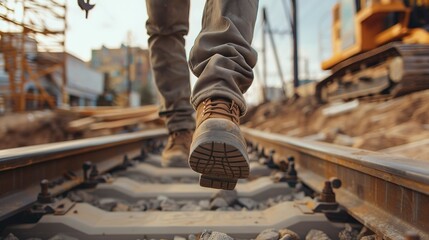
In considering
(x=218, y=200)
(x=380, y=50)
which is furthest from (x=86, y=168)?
(x=380, y=50)

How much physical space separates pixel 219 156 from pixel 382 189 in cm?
53

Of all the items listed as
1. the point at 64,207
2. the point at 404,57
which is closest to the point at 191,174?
the point at 64,207

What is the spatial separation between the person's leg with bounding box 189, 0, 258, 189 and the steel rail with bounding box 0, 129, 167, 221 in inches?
27.0

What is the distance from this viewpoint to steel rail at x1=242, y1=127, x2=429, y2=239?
97cm

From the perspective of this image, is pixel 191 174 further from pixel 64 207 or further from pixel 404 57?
pixel 404 57

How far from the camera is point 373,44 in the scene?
7102mm

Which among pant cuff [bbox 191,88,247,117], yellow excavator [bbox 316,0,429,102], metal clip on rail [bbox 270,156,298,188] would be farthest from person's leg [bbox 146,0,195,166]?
yellow excavator [bbox 316,0,429,102]

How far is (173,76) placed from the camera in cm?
240

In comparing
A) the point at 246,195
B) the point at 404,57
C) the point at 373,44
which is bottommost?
the point at 246,195

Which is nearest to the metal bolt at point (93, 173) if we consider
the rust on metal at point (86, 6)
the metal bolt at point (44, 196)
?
the metal bolt at point (44, 196)

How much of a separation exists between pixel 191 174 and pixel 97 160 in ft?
2.02

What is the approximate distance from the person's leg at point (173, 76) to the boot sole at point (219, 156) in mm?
1078

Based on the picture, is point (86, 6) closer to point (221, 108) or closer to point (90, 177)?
point (221, 108)

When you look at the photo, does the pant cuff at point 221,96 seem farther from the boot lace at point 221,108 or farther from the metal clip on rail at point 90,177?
the metal clip on rail at point 90,177
